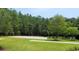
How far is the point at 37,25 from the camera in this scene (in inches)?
177

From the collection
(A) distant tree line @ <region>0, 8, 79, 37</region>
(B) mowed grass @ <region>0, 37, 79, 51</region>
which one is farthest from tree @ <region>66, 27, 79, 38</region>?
(B) mowed grass @ <region>0, 37, 79, 51</region>

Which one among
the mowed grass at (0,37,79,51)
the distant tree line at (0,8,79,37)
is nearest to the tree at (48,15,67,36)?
the distant tree line at (0,8,79,37)

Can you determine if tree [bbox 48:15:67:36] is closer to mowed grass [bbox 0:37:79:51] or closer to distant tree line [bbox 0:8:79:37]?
distant tree line [bbox 0:8:79:37]

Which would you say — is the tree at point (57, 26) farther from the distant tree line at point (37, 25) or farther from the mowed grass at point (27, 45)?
the mowed grass at point (27, 45)

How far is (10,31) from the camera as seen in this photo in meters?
4.47

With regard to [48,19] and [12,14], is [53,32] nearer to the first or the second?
[48,19]

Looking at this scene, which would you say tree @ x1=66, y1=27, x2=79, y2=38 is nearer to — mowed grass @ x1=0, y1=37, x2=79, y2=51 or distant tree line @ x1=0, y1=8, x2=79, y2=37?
distant tree line @ x1=0, y1=8, x2=79, y2=37

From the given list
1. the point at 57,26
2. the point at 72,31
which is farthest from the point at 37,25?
the point at 72,31

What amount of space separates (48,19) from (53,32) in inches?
6.4

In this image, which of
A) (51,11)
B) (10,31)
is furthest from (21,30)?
(51,11)

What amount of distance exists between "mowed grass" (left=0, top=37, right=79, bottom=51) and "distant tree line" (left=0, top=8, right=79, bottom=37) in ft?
0.31

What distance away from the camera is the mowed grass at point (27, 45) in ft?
14.6

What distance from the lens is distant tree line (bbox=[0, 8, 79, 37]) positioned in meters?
4.47

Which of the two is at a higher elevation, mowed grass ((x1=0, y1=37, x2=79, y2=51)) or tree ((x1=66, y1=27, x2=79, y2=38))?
tree ((x1=66, y1=27, x2=79, y2=38))
